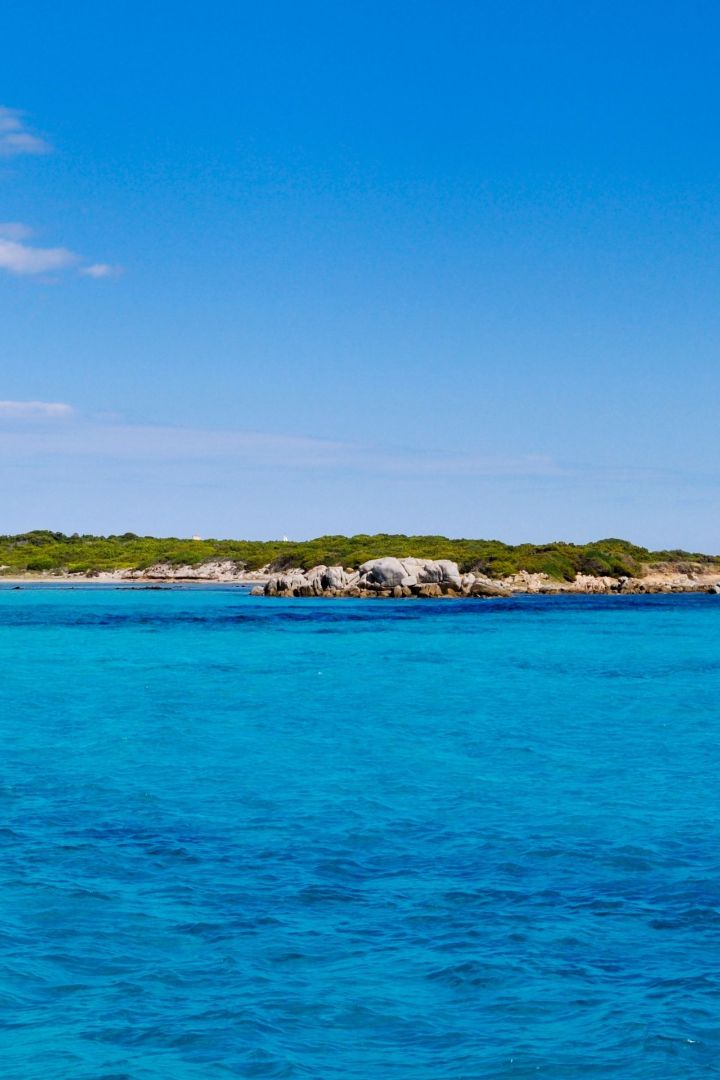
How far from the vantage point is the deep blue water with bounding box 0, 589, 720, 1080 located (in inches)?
366

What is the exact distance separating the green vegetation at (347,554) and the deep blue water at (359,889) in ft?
345

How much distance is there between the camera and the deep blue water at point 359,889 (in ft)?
30.5

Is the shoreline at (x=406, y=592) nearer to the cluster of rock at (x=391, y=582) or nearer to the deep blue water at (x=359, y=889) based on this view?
the cluster of rock at (x=391, y=582)

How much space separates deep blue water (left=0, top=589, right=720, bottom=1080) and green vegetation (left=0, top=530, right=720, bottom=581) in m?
105

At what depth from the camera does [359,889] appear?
13.2m

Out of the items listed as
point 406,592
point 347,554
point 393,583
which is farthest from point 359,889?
point 347,554

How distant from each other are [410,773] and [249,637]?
130ft

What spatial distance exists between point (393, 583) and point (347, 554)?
109 ft

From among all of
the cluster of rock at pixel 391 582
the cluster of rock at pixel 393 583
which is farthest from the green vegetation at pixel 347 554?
the cluster of rock at pixel 393 583

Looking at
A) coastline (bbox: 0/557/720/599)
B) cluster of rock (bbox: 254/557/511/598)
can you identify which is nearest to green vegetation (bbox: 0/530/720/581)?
coastline (bbox: 0/557/720/599)

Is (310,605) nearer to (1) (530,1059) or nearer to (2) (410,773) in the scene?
(2) (410,773)

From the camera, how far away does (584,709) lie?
31.9 metres

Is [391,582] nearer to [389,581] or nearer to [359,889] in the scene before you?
[389,581]

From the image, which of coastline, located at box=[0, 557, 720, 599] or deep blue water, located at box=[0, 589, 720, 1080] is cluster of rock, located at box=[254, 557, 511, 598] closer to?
coastline, located at box=[0, 557, 720, 599]
